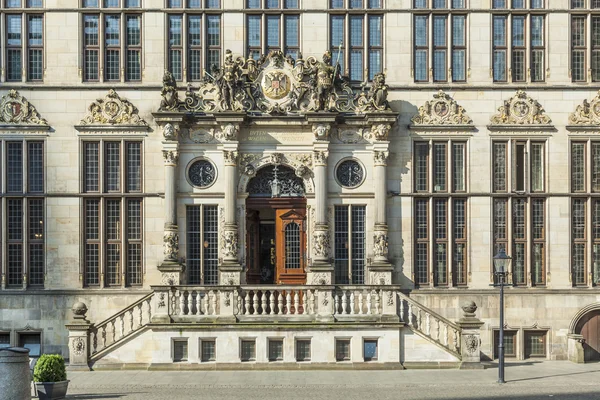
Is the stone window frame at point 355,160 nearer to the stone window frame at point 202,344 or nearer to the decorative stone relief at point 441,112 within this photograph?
the decorative stone relief at point 441,112

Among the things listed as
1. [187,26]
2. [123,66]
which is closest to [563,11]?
[187,26]

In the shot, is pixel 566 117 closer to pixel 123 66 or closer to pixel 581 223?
pixel 581 223

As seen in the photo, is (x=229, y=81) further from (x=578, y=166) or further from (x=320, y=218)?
(x=578, y=166)

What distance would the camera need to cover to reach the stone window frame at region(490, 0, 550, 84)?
25797 mm

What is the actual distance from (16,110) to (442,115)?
13256mm

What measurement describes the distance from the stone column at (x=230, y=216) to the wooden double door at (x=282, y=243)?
893 millimetres

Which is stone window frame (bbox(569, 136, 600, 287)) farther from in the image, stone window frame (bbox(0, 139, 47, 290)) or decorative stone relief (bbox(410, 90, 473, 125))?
stone window frame (bbox(0, 139, 47, 290))

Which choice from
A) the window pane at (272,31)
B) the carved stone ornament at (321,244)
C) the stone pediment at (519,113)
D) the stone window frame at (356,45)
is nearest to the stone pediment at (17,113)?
the window pane at (272,31)

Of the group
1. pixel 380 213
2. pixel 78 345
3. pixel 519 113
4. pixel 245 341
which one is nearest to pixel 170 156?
pixel 245 341

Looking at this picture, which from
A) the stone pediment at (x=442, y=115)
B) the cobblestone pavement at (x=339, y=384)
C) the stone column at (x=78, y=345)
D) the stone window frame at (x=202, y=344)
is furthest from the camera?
the stone pediment at (x=442, y=115)

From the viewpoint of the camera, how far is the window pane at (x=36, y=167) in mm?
25391

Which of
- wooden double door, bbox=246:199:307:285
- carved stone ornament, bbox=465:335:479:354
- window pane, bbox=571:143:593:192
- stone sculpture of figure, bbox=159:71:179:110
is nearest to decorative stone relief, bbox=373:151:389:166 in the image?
wooden double door, bbox=246:199:307:285

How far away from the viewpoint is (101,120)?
25.4 meters

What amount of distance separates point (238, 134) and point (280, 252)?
391cm
